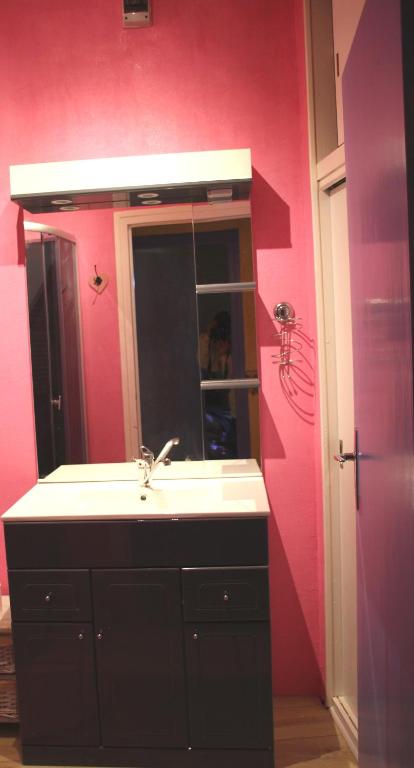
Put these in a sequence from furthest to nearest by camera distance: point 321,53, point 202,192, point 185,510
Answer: point 202,192, point 321,53, point 185,510

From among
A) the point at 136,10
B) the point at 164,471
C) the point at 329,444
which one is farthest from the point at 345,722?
the point at 136,10

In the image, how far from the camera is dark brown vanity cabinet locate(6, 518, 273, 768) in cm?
204

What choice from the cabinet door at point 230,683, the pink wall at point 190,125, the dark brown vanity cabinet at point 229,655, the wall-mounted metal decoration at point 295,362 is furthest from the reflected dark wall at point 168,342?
the cabinet door at point 230,683

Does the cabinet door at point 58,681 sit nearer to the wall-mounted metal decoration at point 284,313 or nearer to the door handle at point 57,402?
the door handle at point 57,402

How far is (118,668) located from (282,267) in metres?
1.51

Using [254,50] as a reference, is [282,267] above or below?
below

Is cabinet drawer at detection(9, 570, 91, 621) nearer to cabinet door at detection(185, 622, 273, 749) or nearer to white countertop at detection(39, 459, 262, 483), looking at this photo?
cabinet door at detection(185, 622, 273, 749)

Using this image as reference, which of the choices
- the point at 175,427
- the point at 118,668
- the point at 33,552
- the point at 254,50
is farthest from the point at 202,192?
the point at 118,668

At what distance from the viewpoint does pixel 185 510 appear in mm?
2053

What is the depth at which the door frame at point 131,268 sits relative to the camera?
2.41m

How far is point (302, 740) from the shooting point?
226 centimetres

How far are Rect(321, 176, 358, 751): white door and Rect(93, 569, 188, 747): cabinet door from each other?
0.62 m

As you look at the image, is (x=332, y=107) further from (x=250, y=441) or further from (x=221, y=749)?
(x=221, y=749)

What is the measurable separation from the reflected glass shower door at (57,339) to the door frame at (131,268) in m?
0.17
